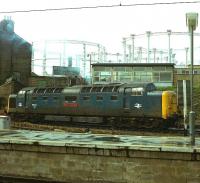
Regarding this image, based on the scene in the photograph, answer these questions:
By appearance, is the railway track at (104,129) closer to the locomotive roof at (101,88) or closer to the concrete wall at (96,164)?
the locomotive roof at (101,88)

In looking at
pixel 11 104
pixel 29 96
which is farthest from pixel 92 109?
pixel 11 104

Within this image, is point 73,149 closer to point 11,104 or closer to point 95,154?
point 95,154

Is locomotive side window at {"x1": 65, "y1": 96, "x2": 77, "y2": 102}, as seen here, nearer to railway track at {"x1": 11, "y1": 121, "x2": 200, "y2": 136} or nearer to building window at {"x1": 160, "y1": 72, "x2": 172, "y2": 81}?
railway track at {"x1": 11, "y1": 121, "x2": 200, "y2": 136}

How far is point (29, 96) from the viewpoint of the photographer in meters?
33.2

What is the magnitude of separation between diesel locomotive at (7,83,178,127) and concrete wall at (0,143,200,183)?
14969 mm

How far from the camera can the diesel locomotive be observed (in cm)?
2644

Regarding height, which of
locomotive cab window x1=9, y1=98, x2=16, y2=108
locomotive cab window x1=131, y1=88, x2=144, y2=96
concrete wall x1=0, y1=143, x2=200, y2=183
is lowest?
concrete wall x1=0, y1=143, x2=200, y2=183

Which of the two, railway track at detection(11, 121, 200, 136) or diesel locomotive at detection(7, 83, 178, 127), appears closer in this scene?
railway track at detection(11, 121, 200, 136)

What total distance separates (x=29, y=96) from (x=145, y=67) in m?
22.3

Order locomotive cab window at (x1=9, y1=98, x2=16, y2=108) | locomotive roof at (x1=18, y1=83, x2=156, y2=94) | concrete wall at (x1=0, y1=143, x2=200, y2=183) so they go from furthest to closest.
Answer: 1. locomotive cab window at (x1=9, y1=98, x2=16, y2=108)
2. locomotive roof at (x1=18, y1=83, x2=156, y2=94)
3. concrete wall at (x1=0, y1=143, x2=200, y2=183)

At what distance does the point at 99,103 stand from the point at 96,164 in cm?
1695

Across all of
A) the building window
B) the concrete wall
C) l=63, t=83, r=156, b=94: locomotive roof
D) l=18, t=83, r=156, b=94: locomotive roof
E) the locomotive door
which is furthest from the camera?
the building window

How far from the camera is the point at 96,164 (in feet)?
37.8

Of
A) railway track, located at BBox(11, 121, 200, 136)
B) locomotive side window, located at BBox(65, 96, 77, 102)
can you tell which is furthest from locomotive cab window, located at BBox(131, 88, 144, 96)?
locomotive side window, located at BBox(65, 96, 77, 102)
